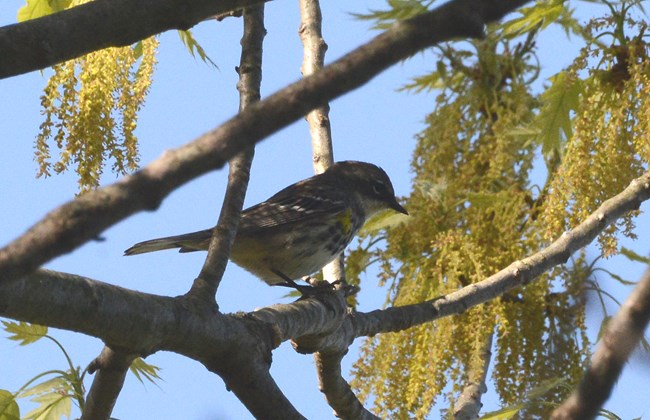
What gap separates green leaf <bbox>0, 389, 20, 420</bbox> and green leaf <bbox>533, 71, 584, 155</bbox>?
3.12 metres

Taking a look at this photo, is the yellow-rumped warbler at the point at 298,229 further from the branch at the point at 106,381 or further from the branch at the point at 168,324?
the branch at the point at 106,381

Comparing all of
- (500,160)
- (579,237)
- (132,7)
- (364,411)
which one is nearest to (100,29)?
(132,7)

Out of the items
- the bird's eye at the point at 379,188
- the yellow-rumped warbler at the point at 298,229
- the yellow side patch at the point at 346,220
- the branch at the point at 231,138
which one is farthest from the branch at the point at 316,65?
the branch at the point at 231,138

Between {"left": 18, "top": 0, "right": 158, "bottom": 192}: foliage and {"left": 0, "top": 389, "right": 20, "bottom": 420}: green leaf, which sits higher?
{"left": 18, "top": 0, "right": 158, "bottom": 192}: foliage

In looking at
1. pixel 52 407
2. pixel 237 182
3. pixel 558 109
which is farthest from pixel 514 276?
pixel 52 407

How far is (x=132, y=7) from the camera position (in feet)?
9.00

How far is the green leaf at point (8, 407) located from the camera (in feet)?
12.6

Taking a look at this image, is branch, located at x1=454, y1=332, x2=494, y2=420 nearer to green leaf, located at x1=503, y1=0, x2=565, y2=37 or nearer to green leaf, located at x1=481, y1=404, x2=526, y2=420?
green leaf, located at x1=481, y1=404, x2=526, y2=420

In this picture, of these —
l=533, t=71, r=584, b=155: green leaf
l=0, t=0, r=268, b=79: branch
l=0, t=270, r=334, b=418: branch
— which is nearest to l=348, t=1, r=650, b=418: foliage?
l=533, t=71, r=584, b=155: green leaf

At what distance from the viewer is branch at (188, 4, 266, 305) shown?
11.2 ft

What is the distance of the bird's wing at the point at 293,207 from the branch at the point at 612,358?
4774 mm

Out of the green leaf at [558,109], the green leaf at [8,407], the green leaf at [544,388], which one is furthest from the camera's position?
the green leaf at [558,109]

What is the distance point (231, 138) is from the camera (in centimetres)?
158

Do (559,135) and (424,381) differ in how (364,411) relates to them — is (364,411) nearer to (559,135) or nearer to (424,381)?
(424,381)
